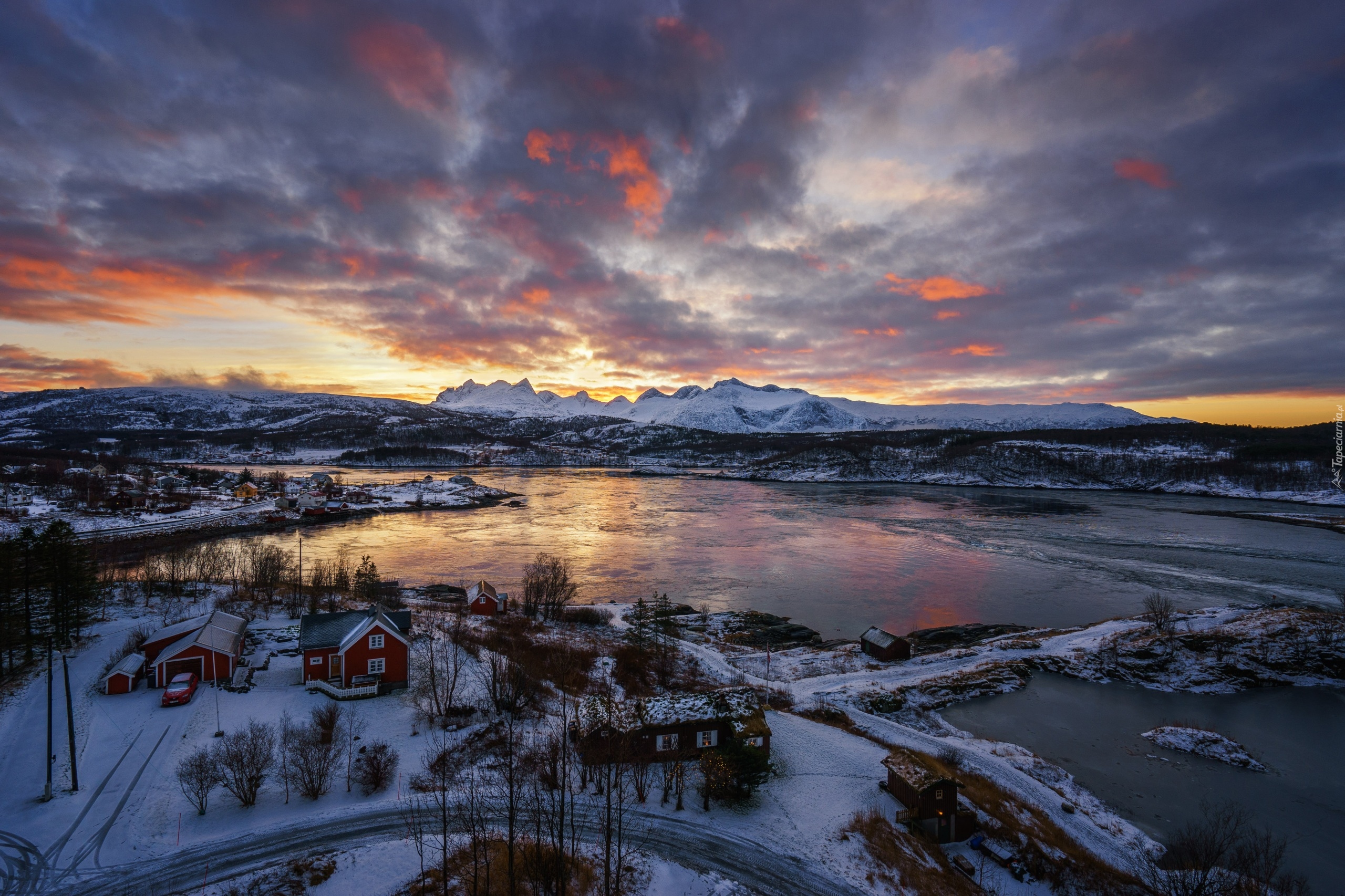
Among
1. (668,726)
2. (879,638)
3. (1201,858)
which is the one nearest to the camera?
(1201,858)

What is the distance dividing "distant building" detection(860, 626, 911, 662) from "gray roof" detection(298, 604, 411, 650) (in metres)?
21.6

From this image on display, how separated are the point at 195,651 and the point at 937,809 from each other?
80.5 feet

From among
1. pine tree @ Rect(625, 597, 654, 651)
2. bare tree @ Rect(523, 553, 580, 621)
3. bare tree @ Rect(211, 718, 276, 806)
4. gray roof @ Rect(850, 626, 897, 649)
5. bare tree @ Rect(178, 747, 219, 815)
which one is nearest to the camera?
bare tree @ Rect(178, 747, 219, 815)

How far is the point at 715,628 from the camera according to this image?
106 feet

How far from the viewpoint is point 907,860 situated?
13398 millimetres

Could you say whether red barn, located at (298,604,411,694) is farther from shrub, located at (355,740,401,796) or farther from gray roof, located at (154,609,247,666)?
shrub, located at (355,740,401,796)

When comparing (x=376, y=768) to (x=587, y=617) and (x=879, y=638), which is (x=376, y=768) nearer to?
(x=587, y=617)

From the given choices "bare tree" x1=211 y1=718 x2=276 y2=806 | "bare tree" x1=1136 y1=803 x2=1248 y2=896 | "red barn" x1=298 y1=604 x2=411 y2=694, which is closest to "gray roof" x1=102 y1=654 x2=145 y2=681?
"red barn" x1=298 y1=604 x2=411 y2=694

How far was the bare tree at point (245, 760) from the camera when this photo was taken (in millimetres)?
13906

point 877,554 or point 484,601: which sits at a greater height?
point 484,601

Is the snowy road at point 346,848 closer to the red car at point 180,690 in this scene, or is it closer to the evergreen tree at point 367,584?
the red car at point 180,690

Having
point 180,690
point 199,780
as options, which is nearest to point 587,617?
point 180,690

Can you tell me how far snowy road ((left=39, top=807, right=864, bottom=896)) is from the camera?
11.3 meters

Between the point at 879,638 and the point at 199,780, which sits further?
the point at 879,638
